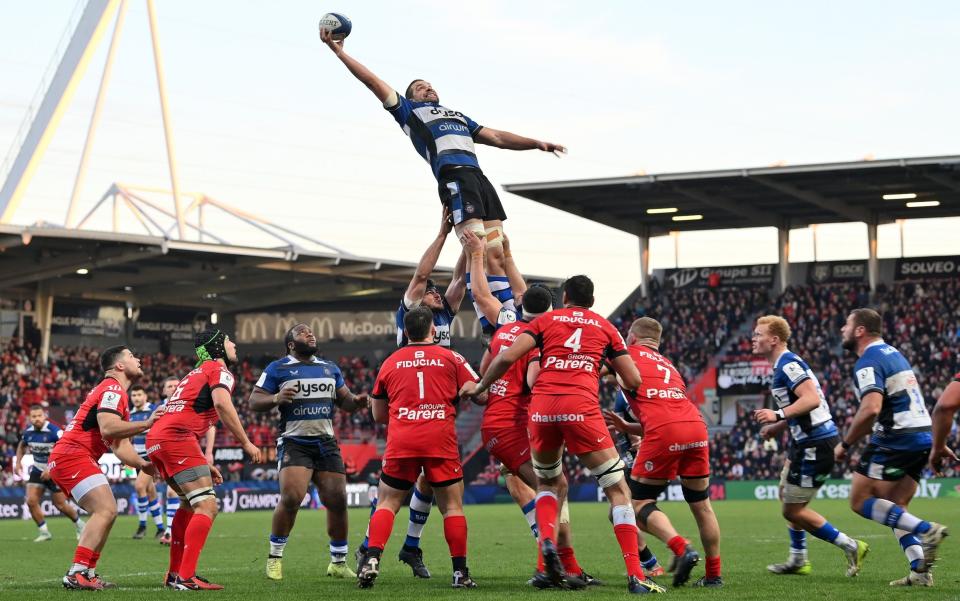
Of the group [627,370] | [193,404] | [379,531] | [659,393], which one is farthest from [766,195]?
[379,531]

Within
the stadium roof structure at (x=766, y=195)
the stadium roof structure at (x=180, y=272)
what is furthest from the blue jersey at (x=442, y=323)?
the stadium roof structure at (x=766, y=195)

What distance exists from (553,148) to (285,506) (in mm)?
4394

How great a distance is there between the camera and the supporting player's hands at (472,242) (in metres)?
11.3

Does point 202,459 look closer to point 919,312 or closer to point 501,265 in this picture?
point 501,265

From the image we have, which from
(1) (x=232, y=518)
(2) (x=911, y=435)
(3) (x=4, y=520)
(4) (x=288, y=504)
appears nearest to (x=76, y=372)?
(3) (x=4, y=520)

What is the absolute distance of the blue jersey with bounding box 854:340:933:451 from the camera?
10.6 m

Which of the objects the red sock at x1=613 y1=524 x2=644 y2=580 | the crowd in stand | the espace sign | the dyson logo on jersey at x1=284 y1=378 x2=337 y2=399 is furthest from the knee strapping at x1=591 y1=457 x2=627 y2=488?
the espace sign

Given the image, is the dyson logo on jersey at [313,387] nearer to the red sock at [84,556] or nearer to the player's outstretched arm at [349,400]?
the player's outstretched arm at [349,400]

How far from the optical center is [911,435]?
1064cm

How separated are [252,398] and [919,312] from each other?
38182mm

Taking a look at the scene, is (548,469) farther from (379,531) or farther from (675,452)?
(379,531)

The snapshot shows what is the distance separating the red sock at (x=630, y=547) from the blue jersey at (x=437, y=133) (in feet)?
12.4

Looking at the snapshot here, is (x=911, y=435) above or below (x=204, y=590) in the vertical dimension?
above

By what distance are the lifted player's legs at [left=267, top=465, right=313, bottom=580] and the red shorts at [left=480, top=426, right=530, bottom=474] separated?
6.84 feet
